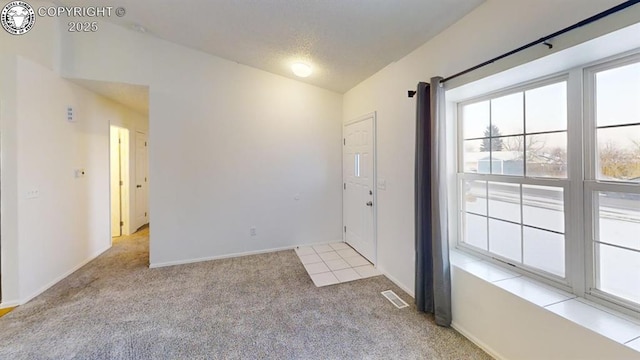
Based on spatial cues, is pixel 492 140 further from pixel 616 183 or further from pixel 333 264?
pixel 333 264

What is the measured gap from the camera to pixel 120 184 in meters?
5.08

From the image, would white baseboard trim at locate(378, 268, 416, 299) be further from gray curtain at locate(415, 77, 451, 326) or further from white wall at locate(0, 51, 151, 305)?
white wall at locate(0, 51, 151, 305)

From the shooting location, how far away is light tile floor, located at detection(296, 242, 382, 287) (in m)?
3.19

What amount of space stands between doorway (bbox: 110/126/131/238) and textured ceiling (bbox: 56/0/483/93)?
2.54 meters

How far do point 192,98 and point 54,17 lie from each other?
163 centimetres

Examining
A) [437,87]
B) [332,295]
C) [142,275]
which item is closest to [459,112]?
[437,87]

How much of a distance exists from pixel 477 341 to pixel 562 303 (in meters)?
0.68

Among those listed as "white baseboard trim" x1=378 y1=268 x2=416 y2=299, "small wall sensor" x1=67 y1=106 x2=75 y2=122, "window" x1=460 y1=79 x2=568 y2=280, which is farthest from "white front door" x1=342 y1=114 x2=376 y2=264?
"small wall sensor" x1=67 y1=106 x2=75 y2=122

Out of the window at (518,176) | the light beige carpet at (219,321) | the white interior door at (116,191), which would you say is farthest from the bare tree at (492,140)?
the white interior door at (116,191)

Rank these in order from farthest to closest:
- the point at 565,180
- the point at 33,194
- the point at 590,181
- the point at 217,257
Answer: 1. the point at 217,257
2. the point at 33,194
3. the point at 565,180
4. the point at 590,181

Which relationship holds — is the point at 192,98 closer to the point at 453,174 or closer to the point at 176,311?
the point at 176,311

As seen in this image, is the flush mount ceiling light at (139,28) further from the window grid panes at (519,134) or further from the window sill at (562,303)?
the window sill at (562,303)

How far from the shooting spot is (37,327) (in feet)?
7.35

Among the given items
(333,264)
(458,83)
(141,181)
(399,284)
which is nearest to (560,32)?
(458,83)
